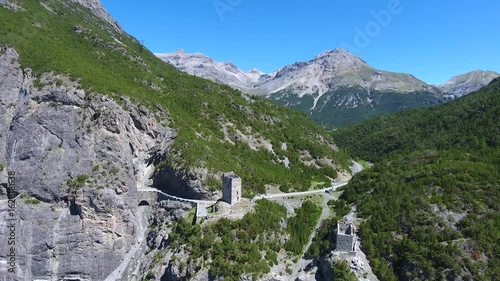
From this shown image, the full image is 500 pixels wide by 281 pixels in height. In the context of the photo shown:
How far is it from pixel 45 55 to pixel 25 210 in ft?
128

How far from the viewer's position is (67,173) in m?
71.1

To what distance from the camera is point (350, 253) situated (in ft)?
185

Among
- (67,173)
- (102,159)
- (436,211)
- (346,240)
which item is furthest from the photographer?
(102,159)

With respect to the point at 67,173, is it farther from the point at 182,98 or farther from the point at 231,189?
the point at 182,98

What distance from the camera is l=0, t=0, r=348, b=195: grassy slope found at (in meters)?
81.8

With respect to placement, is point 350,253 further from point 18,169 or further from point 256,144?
point 18,169

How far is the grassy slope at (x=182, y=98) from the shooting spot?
81812mm

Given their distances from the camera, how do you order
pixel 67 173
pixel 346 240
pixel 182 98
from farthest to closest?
pixel 182 98
pixel 67 173
pixel 346 240

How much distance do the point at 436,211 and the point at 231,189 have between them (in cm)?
3615

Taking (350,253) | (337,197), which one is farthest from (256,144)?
(350,253)

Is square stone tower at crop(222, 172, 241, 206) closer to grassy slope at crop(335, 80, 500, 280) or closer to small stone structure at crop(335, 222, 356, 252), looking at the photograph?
small stone structure at crop(335, 222, 356, 252)

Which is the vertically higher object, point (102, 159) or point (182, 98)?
point (182, 98)

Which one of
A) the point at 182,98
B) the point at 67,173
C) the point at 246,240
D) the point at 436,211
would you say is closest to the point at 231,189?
the point at 246,240

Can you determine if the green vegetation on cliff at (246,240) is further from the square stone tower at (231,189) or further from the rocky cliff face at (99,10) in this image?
the rocky cliff face at (99,10)
